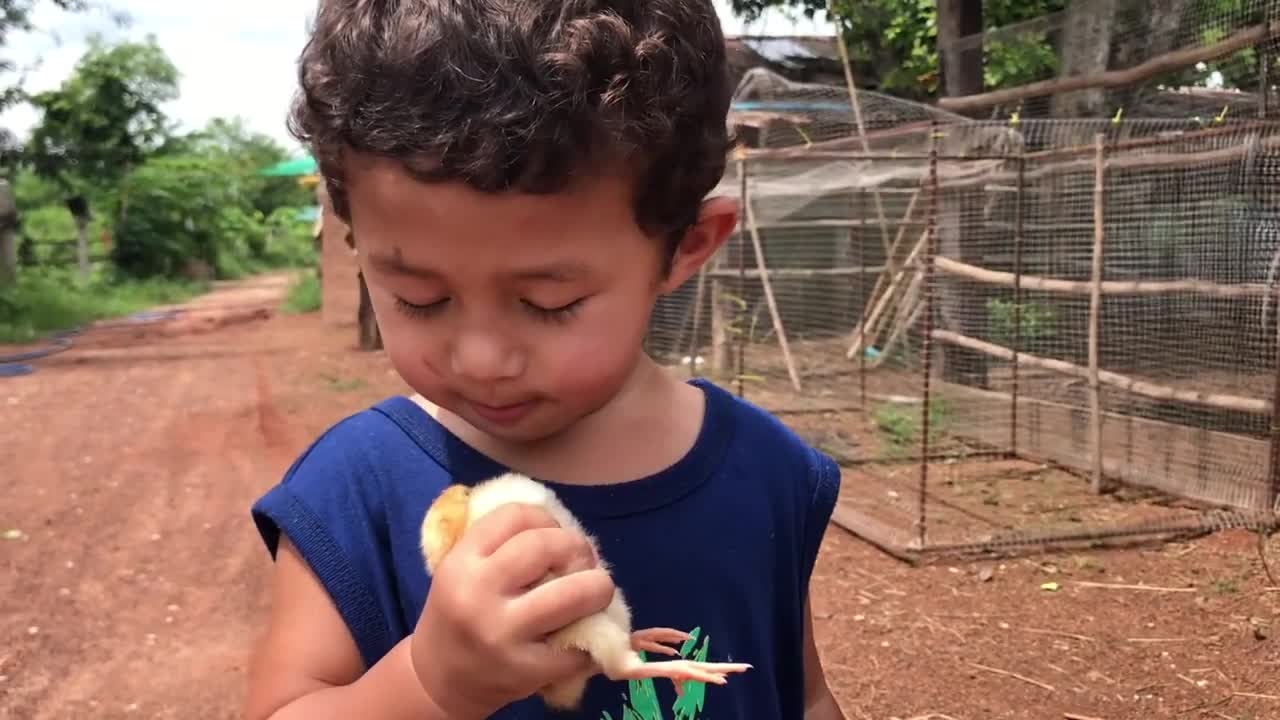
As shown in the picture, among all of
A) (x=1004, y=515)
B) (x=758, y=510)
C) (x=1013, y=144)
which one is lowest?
(x=1004, y=515)

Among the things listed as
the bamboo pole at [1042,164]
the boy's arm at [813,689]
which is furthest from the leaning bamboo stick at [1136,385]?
the boy's arm at [813,689]

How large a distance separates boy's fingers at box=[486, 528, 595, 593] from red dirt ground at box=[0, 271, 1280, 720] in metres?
3.08

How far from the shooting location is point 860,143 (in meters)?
7.75

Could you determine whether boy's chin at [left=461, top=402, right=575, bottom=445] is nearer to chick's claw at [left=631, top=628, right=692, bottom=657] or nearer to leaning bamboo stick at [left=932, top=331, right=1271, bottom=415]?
chick's claw at [left=631, top=628, right=692, bottom=657]

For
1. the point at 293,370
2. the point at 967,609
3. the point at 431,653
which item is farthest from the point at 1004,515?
the point at 293,370

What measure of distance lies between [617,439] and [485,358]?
32 cm

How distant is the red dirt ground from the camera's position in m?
3.69

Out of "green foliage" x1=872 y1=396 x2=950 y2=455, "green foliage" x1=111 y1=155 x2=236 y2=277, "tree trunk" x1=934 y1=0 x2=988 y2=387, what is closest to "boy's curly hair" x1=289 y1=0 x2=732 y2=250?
"green foliage" x1=872 y1=396 x2=950 y2=455

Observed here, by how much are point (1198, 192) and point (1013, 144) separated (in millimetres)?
1647

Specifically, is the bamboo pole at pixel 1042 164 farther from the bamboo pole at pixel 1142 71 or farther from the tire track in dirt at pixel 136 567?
the tire track in dirt at pixel 136 567

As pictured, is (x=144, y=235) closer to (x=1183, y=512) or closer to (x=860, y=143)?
(x=860, y=143)

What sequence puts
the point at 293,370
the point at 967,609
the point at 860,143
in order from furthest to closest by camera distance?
the point at 293,370 < the point at 860,143 < the point at 967,609

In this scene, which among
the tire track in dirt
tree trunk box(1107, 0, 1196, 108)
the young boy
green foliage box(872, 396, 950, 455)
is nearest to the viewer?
the young boy

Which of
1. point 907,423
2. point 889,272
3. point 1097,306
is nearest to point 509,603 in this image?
point 1097,306
